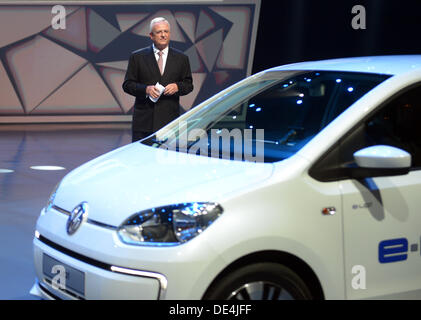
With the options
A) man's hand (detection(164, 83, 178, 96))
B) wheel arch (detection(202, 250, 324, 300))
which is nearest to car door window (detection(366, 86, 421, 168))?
wheel arch (detection(202, 250, 324, 300))

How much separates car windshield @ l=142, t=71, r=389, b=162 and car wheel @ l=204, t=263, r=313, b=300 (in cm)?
55

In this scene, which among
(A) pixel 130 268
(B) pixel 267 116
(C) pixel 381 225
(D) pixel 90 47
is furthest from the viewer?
(D) pixel 90 47

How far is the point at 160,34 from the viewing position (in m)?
5.84

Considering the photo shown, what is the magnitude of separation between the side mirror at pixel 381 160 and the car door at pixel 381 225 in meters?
0.12

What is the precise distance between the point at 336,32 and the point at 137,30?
4.37 metres

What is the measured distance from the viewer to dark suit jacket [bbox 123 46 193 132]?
5812 mm

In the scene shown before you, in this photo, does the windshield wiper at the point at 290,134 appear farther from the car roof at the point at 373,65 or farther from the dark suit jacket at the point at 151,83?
the dark suit jacket at the point at 151,83

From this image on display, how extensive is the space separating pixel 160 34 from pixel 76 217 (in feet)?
10.5

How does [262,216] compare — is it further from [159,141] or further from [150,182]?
[159,141]

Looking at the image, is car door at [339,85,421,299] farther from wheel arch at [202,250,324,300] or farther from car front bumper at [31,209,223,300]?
car front bumper at [31,209,223,300]

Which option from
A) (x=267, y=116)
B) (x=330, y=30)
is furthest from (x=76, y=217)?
(x=330, y=30)

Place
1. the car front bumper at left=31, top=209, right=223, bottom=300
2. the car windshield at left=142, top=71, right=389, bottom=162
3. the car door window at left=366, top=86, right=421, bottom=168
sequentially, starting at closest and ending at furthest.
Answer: the car front bumper at left=31, top=209, right=223, bottom=300, the car door window at left=366, top=86, right=421, bottom=168, the car windshield at left=142, top=71, right=389, bottom=162

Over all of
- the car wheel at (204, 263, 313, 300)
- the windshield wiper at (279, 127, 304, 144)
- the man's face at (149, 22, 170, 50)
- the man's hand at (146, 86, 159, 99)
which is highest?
the man's face at (149, 22, 170, 50)

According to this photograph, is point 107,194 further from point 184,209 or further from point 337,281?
point 337,281
